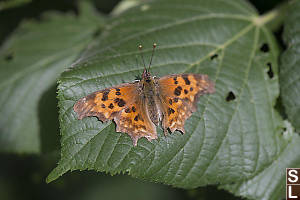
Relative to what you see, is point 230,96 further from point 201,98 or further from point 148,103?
point 148,103

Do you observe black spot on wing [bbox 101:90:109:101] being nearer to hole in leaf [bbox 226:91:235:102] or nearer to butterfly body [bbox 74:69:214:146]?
butterfly body [bbox 74:69:214:146]

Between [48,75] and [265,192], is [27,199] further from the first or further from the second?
[265,192]

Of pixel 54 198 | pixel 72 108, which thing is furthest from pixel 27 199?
pixel 72 108

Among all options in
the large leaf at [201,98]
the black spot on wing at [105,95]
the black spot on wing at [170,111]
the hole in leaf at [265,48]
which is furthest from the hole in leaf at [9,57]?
the hole in leaf at [265,48]

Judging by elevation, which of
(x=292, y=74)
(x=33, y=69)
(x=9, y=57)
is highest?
(x=9, y=57)

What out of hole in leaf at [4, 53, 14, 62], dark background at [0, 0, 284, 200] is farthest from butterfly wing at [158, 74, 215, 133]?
dark background at [0, 0, 284, 200]

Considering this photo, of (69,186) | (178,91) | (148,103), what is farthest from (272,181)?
(69,186)

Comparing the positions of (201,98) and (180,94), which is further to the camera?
(180,94)
